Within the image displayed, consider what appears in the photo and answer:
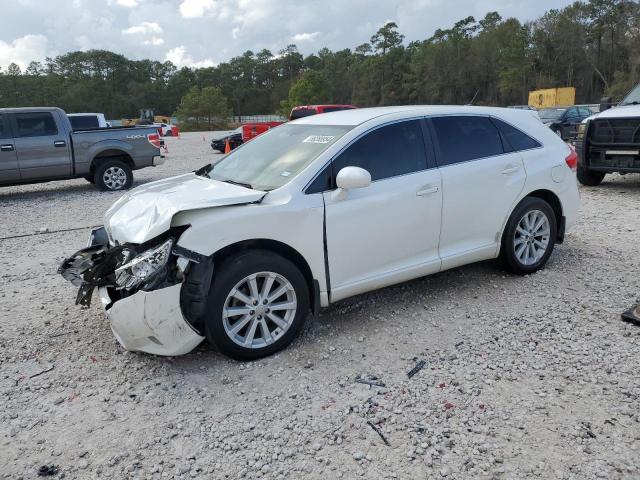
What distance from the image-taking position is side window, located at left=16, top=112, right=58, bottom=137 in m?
10.7

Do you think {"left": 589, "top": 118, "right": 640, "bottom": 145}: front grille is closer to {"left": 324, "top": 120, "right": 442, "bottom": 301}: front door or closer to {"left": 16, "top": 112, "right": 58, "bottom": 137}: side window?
{"left": 324, "top": 120, "right": 442, "bottom": 301}: front door

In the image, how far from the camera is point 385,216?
155 inches

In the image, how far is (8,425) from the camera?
117 inches

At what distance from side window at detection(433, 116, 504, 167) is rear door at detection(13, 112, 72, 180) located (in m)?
9.25

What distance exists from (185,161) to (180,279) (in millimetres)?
16421

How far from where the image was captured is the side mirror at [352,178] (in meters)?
3.59

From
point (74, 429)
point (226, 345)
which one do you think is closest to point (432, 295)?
point (226, 345)

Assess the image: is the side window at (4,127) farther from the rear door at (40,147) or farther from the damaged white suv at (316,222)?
the damaged white suv at (316,222)

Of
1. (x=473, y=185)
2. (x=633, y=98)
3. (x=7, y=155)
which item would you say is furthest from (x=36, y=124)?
(x=633, y=98)

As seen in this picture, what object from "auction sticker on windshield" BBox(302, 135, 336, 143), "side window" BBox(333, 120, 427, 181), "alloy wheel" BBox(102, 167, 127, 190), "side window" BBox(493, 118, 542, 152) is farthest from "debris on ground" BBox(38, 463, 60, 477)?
"alloy wheel" BBox(102, 167, 127, 190)

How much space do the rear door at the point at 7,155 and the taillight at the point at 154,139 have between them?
2.79 metres

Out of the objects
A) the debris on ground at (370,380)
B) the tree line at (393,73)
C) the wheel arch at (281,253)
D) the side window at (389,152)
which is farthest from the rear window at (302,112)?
the tree line at (393,73)

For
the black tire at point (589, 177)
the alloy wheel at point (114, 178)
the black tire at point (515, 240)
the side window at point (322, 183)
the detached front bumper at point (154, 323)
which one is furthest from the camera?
the alloy wheel at point (114, 178)

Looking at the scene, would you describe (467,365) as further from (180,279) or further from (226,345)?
(180,279)
